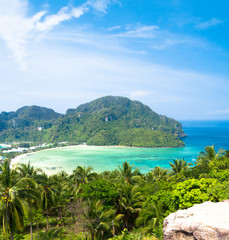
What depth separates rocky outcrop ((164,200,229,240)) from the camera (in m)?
6.15

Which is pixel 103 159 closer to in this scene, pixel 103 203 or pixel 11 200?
pixel 103 203

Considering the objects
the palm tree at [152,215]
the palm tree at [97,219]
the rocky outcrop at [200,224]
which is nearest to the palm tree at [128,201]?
the palm tree at [97,219]

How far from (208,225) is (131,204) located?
12.4m

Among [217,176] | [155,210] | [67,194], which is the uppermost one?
[217,176]

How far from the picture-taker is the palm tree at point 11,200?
10.3 m

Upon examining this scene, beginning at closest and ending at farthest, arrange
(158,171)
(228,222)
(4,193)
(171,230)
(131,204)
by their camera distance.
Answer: (228,222) → (171,230) → (4,193) → (131,204) → (158,171)

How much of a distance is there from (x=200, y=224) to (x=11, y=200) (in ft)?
30.1

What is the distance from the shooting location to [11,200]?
10.2m

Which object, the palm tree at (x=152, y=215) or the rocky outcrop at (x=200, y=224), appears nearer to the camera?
the rocky outcrop at (x=200, y=224)

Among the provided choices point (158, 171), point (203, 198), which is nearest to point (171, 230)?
point (203, 198)

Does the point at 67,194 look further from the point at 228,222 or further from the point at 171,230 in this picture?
the point at 228,222

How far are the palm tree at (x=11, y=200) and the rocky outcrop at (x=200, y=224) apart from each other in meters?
7.73

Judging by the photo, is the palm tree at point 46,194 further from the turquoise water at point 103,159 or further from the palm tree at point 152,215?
the turquoise water at point 103,159

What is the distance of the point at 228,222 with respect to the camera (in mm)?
6344
